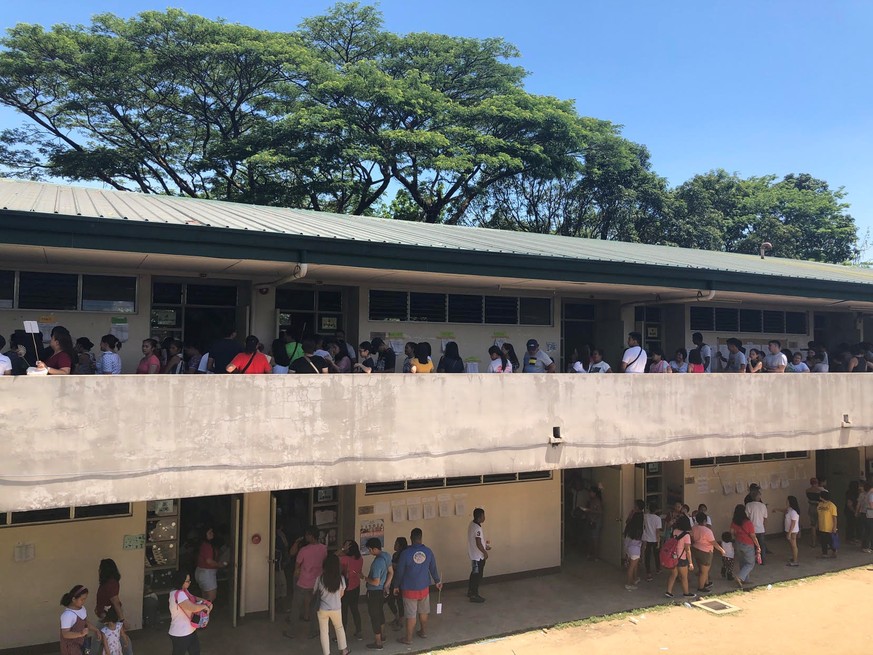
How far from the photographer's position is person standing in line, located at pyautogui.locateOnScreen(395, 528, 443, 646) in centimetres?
904

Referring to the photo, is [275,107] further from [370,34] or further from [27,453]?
[27,453]

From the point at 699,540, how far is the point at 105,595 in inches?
362

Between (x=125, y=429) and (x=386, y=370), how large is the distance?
3951mm

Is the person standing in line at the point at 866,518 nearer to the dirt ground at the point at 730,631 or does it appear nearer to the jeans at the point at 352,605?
the dirt ground at the point at 730,631

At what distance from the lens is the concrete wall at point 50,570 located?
8.33m

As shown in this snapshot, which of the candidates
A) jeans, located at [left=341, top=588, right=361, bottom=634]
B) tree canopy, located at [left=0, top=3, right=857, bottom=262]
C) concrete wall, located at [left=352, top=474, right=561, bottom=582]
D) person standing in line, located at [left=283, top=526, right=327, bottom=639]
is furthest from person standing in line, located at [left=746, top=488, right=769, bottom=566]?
tree canopy, located at [left=0, top=3, right=857, bottom=262]

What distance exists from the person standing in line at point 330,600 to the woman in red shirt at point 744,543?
7.35 metres

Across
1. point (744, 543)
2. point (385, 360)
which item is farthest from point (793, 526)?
point (385, 360)

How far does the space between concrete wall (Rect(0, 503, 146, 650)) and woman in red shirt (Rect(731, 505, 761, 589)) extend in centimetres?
1007

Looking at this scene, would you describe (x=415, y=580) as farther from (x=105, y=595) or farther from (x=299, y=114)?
(x=299, y=114)

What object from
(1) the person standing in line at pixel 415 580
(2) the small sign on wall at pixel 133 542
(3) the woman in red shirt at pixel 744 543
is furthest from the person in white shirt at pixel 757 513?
(2) the small sign on wall at pixel 133 542

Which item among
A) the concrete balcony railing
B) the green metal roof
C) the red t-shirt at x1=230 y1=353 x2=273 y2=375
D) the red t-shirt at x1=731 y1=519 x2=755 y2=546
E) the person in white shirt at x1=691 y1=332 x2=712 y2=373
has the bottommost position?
the red t-shirt at x1=731 y1=519 x2=755 y2=546

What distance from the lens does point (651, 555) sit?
12.0m

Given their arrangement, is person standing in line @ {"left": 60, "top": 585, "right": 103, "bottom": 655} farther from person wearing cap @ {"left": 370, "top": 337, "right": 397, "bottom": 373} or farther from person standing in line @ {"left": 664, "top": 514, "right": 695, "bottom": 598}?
person standing in line @ {"left": 664, "top": 514, "right": 695, "bottom": 598}
